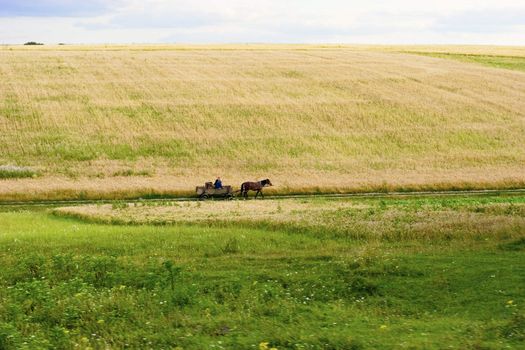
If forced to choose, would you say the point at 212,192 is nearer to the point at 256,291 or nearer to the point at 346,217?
the point at 346,217

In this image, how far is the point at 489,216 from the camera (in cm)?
2750

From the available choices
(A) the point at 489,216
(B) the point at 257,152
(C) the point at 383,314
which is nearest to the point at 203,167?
(B) the point at 257,152

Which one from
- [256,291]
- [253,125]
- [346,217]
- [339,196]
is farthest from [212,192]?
[256,291]

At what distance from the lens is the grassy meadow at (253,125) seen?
45.9 metres

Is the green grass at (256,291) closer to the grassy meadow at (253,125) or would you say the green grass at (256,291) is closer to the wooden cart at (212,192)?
the wooden cart at (212,192)

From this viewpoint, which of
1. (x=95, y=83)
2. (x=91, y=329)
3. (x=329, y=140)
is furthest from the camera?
(x=95, y=83)

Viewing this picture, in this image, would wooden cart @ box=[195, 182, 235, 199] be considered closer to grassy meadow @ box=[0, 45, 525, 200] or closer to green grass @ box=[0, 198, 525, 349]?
grassy meadow @ box=[0, 45, 525, 200]

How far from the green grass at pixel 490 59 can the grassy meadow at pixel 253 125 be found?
8.84 meters

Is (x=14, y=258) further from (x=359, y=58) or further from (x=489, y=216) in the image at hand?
(x=359, y=58)

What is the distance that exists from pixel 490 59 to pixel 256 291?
295 ft

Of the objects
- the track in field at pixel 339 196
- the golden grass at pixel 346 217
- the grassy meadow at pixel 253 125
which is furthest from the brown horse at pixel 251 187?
the golden grass at pixel 346 217

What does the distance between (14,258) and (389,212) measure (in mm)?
14448

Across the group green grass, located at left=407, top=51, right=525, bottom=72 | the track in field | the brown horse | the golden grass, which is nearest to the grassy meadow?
the track in field

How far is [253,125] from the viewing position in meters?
59.0
